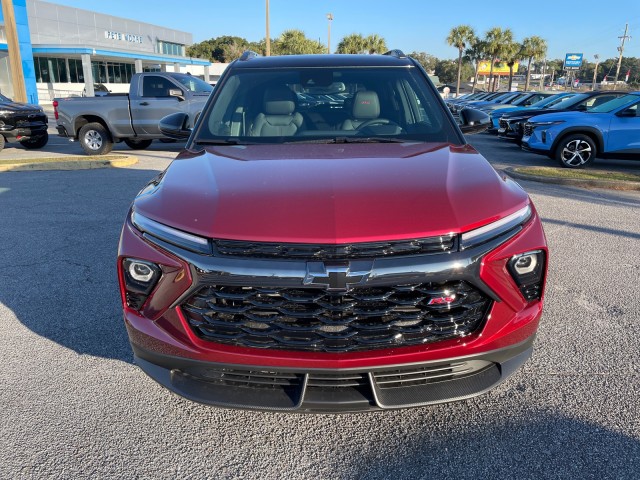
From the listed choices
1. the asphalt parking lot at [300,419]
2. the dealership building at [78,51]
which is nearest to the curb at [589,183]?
the asphalt parking lot at [300,419]

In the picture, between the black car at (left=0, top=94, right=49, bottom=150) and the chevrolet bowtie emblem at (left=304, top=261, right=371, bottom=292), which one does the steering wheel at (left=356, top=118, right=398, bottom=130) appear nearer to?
the chevrolet bowtie emblem at (left=304, top=261, right=371, bottom=292)

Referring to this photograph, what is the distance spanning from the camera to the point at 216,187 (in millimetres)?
2391

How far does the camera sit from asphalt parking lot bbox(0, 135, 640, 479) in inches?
89.8

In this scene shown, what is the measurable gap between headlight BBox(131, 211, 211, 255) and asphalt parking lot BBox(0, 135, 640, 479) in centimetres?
101

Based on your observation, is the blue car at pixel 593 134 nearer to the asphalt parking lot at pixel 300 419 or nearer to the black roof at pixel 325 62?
the asphalt parking lot at pixel 300 419

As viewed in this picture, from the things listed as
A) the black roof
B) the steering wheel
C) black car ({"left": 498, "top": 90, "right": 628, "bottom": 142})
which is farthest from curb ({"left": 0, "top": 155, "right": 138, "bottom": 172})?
black car ({"left": 498, "top": 90, "right": 628, "bottom": 142})

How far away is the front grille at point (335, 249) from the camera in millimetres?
2000

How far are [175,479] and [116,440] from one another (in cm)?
44

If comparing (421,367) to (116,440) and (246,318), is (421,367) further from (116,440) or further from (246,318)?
(116,440)

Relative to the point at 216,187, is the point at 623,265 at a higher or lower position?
lower

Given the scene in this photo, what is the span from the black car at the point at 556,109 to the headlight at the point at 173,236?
1166 centimetres

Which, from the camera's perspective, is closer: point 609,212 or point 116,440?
point 116,440

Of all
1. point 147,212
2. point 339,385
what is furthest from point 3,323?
point 339,385

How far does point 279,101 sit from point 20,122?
38.6 ft
